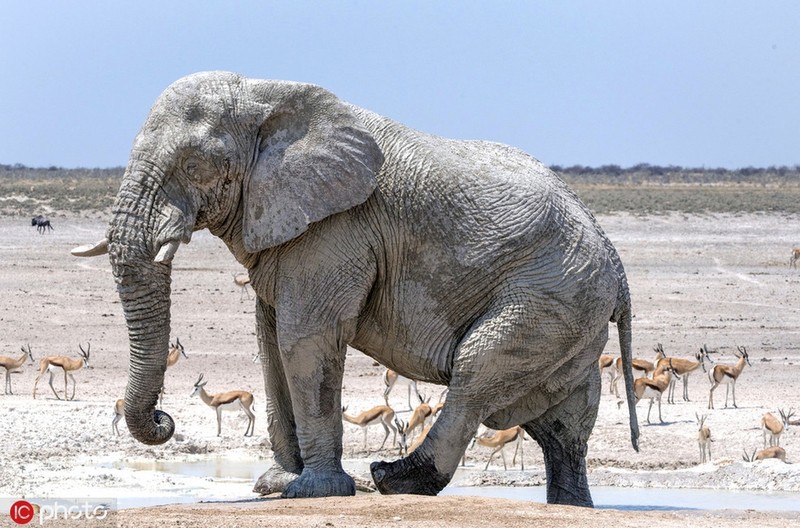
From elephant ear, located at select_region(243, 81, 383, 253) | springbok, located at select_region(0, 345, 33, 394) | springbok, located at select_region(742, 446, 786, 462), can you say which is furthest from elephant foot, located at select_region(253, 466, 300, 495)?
springbok, located at select_region(0, 345, 33, 394)

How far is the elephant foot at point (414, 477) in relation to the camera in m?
8.95

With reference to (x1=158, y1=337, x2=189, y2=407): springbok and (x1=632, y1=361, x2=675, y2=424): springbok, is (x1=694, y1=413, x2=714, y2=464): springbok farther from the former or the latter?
(x1=158, y1=337, x2=189, y2=407): springbok

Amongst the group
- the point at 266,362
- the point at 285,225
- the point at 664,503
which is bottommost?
the point at 664,503

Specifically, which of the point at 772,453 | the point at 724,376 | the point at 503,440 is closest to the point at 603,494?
the point at 772,453

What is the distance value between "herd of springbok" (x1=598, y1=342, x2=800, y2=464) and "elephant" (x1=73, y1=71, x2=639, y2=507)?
4.99 meters

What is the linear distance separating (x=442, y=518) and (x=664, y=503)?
4.19 m

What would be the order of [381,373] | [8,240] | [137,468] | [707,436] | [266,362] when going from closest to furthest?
[266,362] < [137,468] < [707,436] < [381,373] < [8,240]

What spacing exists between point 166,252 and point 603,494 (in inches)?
201

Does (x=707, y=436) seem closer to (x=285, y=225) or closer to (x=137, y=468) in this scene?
(x=137, y=468)

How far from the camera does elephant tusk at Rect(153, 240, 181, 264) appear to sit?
832 cm

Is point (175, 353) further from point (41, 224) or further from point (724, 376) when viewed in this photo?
point (41, 224)

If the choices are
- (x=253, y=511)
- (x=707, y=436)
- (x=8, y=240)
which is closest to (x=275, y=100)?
(x=253, y=511)

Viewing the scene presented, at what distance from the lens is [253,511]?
7.90 m

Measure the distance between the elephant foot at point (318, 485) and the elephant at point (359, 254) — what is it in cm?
1
